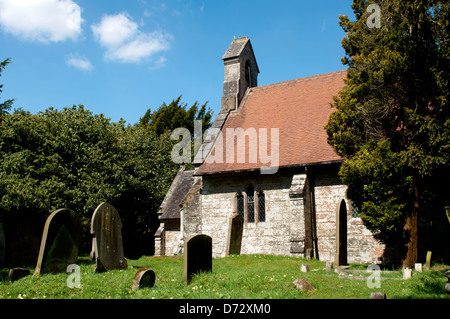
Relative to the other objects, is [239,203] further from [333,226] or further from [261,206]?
[333,226]

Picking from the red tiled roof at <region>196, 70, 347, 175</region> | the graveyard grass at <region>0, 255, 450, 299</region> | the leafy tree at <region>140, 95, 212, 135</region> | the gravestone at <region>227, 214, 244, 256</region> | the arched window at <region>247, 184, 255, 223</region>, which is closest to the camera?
the graveyard grass at <region>0, 255, 450, 299</region>

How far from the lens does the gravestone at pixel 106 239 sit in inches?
402

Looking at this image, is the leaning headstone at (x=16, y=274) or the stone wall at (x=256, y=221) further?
the stone wall at (x=256, y=221)

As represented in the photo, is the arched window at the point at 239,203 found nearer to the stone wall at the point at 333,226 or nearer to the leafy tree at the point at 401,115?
the stone wall at the point at 333,226

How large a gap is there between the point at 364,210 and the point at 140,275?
26.3 ft

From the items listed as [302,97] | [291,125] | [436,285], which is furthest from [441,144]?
[302,97]

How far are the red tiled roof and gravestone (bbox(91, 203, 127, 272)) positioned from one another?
314 inches

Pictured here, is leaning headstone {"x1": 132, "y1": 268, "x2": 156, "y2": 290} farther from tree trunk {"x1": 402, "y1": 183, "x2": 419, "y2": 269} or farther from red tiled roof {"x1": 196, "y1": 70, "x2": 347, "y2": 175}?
red tiled roof {"x1": 196, "y1": 70, "x2": 347, "y2": 175}

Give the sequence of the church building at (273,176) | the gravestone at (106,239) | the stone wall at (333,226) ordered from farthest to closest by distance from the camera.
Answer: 1. the church building at (273,176)
2. the stone wall at (333,226)
3. the gravestone at (106,239)

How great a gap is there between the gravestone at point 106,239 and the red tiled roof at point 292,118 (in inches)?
314

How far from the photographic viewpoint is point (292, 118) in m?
19.3

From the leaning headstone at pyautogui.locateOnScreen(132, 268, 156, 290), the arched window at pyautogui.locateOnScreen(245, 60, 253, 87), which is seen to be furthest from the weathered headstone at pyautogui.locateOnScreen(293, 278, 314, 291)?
the arched window at pyautogui.locateOnScreen(245, 60, 253, 87)

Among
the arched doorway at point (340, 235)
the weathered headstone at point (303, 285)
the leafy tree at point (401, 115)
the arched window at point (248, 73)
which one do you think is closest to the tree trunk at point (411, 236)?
the leafy tree at point (401, 115)

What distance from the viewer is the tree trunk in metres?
11.8
